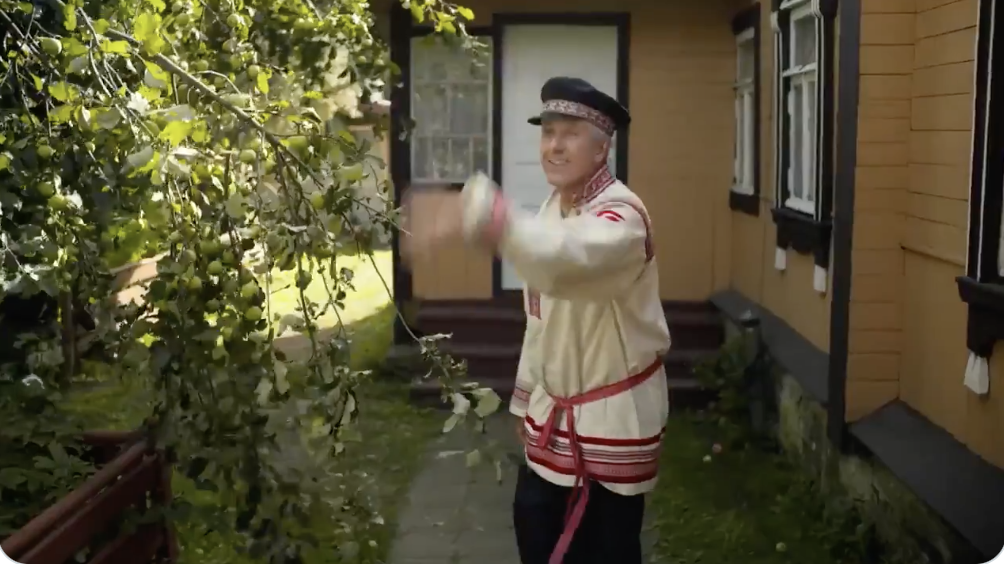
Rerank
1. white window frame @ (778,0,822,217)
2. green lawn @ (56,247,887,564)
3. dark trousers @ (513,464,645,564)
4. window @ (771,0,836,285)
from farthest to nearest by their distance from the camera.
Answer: white window frame @ (778,0,822,217) < window @ (771,0,836,285) < green lawn @ (56,247,887,564) < dark trousers @ (513,464,645,564)

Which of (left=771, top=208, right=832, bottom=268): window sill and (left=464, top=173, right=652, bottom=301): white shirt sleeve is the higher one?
(left=464, top=173, right=652, bottom=301): white shirt sleeve

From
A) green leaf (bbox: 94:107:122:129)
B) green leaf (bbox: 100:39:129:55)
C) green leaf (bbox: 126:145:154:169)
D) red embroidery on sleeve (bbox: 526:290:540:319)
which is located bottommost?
red embroidery on sleeve (bbox: 526:290:540:319)

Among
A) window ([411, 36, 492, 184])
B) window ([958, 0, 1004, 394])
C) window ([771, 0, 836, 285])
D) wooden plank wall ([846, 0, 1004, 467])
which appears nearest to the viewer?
window ([958, 0, 1004, 394])

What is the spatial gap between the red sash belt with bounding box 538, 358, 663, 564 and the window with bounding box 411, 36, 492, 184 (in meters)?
3.02

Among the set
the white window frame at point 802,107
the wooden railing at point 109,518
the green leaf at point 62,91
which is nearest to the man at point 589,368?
Answer: the green leaf at point 62,91

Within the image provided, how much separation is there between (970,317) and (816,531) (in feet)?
3.19

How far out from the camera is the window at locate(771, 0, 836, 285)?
10.5ft

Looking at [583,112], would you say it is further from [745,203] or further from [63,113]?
[745,203]

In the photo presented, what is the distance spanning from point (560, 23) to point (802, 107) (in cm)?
132

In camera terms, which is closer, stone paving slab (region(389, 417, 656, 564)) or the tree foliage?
the tree foliage

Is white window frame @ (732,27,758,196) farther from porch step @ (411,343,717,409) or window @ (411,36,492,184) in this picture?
window @ (411,36,492,184)

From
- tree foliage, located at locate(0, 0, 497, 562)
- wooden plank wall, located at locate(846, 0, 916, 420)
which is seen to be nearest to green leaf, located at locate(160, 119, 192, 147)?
tree foliage, located at locate(0, 0, 497, 562)

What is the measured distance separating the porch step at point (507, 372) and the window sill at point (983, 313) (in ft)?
6.62

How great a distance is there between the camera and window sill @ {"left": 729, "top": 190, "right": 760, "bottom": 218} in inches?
167
